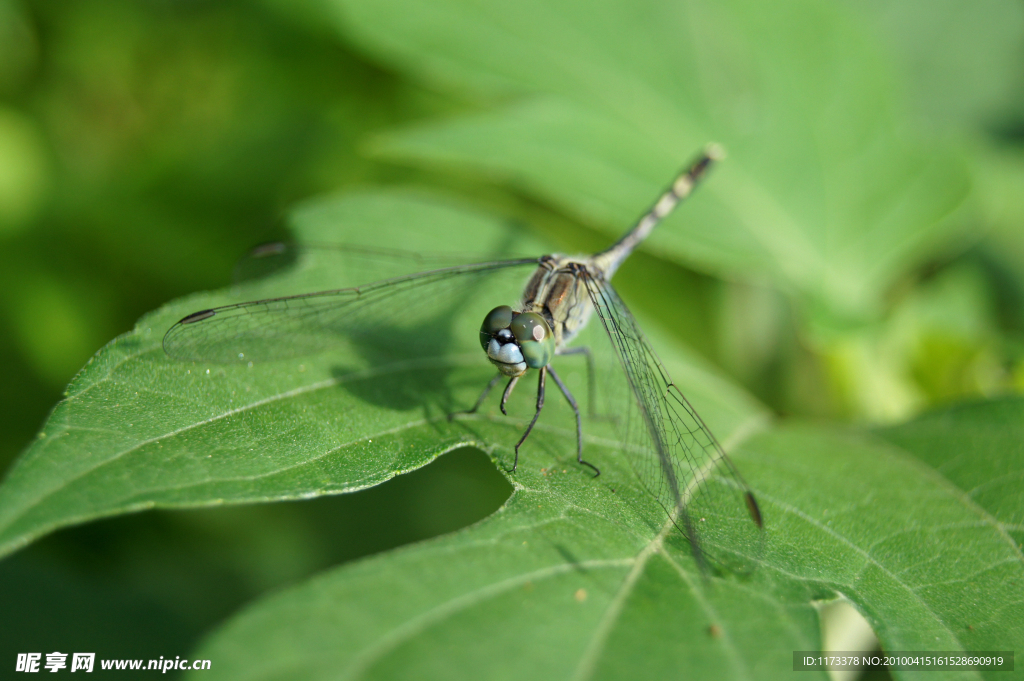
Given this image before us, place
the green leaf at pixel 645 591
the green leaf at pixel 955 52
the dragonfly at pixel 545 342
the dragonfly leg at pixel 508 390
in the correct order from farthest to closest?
the green leaf at pixel 955 52, the dragonfly leg at pixel 508 390, the dragonfly at pixel 545 342, the green leaf at pixel 645 591

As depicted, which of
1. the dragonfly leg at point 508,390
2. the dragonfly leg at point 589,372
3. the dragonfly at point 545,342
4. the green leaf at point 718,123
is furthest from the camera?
the green leaf at point 718,123

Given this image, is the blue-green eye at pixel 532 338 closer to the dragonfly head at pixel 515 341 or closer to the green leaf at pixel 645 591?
the dragonfly head at pixel 515 341

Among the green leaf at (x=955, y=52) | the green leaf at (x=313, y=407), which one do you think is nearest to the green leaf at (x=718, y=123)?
the green leaf at (x=313, y=407)

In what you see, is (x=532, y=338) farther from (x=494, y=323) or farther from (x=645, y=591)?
(x=645, y=591)

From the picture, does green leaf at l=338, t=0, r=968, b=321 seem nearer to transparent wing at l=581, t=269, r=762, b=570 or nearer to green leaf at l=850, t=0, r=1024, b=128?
transparent wing at l=581, t=269, r=762, b=570

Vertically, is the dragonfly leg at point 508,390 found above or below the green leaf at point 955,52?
below

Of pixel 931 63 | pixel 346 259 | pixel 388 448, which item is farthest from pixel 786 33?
pixel 388 448

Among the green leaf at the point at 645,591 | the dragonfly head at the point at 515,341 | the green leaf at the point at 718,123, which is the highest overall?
the green leaf at the point at 718,123

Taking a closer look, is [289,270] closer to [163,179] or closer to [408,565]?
[408,565]

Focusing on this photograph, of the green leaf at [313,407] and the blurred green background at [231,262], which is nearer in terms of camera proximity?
the green leaf at [313,407]
